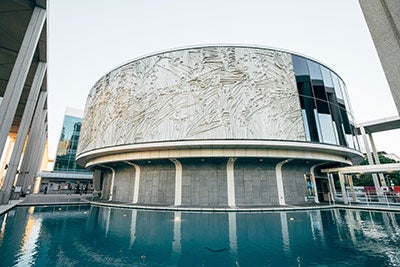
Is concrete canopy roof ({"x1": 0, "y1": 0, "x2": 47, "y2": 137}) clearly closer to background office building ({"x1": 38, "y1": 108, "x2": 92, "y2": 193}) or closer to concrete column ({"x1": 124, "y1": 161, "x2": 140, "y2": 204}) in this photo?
concrete column ({"x1": 124, "y1": 161, "x2": 140, "y2": 204})

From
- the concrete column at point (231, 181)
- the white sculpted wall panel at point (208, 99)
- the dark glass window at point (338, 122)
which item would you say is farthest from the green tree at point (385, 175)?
the concrete column at point (231, 181)

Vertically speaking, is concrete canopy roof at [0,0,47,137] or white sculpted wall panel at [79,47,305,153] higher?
concrete canopy roof at [0,0,47,137]

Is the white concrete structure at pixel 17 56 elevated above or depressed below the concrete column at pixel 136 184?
above

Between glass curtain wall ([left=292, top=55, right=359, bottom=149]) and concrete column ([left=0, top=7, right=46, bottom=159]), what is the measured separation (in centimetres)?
2129

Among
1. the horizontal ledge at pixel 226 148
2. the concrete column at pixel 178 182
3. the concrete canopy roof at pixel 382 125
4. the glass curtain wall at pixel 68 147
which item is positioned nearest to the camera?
the horizontal ledge at pixel 226 148

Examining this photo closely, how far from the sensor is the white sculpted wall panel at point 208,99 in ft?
52.2

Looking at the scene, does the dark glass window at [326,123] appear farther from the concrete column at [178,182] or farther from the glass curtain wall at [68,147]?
the glass curtain wall at [68,147]

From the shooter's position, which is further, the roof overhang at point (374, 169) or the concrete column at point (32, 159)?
the concrete column at point (32, 159)

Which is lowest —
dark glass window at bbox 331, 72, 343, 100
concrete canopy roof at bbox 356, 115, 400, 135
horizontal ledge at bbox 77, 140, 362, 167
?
horizontal ledge at bbox 77, 140, 362, 167

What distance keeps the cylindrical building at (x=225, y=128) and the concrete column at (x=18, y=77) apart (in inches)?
295

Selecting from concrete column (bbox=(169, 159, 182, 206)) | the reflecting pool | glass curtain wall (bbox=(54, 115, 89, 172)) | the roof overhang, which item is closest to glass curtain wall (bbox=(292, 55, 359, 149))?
the roof overhang

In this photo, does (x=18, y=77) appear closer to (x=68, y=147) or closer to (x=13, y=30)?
(x=13, y=30)

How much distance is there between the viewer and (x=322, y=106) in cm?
1827

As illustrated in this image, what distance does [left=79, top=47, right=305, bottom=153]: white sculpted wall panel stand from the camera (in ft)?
52.2
